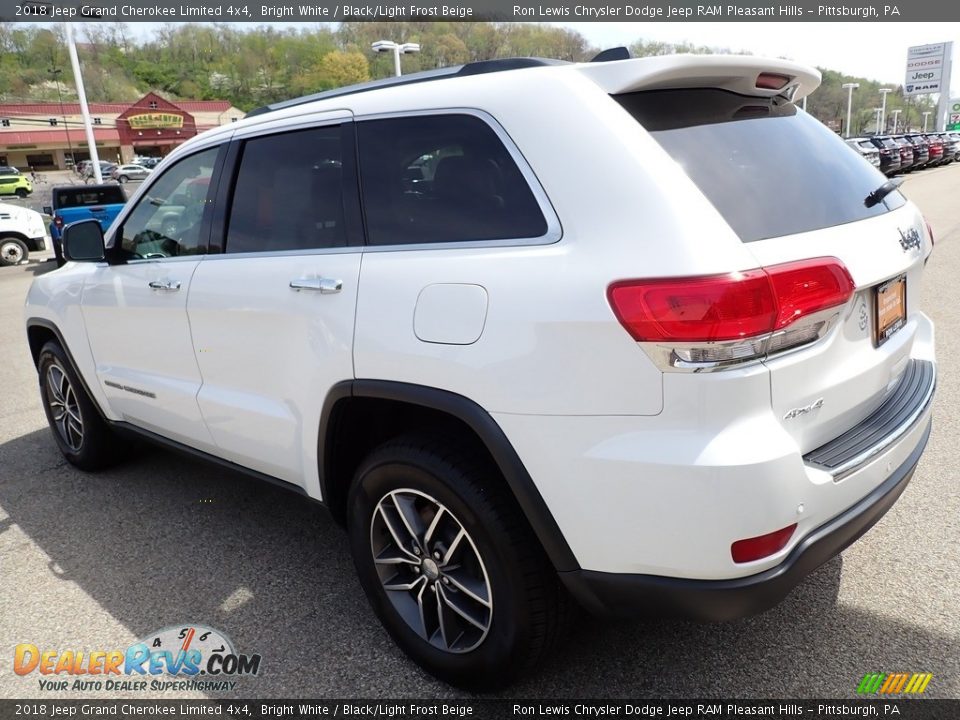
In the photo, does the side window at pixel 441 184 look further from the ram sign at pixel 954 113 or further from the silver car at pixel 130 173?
the ram sign at pixel 954 113

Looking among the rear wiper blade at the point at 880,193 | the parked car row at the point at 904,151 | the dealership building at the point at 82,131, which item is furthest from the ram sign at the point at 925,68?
the rear wiper blade at the point at 880,193

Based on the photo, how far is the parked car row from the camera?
29766mm

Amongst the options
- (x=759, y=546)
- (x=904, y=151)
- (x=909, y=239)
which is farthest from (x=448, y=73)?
(x=904, y=151)

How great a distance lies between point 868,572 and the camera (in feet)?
9.60

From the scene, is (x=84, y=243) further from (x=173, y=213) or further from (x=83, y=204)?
(x=83, y=204)

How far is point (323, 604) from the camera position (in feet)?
9.84

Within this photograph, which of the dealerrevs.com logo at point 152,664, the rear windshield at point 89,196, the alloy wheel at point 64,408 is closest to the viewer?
the dealerrevs.com logo at point 152,664

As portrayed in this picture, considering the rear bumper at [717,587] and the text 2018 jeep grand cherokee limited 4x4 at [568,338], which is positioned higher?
the text 2018 jeep grand cherokee limited 4x4 at [568,338]

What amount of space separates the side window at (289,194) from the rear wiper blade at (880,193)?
5.68ft

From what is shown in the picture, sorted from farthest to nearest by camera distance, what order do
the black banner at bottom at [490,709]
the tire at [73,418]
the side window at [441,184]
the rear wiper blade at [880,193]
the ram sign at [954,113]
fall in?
the ram sign at [954,113] < the tire at [73,418] < the rear wiper blade at [880,193] < the black banner at bottom at [490,709] < the side window at [441,184]

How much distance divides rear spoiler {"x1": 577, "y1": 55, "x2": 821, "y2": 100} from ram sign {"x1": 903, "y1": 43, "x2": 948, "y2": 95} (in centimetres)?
9858

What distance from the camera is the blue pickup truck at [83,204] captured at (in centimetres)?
1416

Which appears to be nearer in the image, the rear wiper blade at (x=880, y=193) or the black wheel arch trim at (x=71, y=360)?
the rear wiper blade at (x=880, y=193)

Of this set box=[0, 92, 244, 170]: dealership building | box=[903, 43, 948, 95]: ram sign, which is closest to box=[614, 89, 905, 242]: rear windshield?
box=[0, 92, 244, 170]: dealership building
